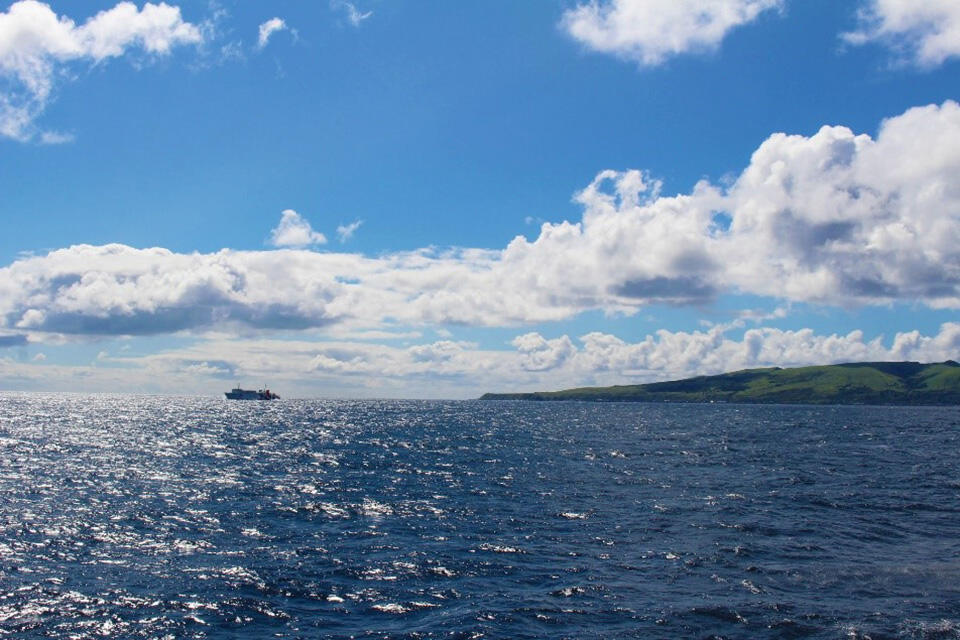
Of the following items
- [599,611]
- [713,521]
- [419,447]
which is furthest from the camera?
[419,447]

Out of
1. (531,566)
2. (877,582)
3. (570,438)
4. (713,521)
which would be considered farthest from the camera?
→ (570,438)

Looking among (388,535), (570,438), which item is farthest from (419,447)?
→ (388,535)

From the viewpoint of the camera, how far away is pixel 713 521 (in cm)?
5638

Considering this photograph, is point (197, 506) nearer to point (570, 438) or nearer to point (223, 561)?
point (223, 561)

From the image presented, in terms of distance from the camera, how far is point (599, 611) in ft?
114

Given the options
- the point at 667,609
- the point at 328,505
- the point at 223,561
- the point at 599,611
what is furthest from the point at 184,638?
the point at 328,505

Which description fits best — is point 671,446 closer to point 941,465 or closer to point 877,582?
→ point 941,465

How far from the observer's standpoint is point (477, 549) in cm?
4712

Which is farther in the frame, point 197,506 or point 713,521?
point 197,506

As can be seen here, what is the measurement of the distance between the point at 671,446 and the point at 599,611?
97.4 metres

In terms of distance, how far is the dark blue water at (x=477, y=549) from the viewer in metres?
33.6

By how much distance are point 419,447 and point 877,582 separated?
3581 inches

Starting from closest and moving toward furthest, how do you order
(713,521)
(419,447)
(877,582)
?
(877,582)
(713,521)
(419,447)

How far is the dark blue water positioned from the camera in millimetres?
33594
